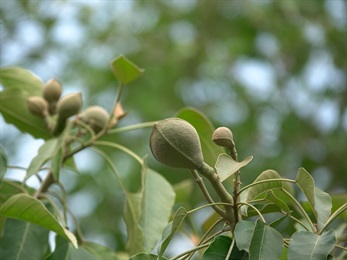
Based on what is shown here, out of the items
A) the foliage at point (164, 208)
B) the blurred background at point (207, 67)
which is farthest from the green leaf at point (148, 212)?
the blurred background at point (207, 67)

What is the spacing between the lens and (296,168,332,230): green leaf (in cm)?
101

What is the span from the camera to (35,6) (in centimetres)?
505

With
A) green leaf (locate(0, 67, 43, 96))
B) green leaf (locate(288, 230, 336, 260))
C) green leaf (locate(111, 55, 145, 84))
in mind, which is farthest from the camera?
green leaf (locate(0, 67, 43, 96))

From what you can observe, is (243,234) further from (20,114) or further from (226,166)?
(20,114)

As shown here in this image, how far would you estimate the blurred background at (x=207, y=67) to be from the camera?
4.31m

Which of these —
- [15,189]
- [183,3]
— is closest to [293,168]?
[183,3]

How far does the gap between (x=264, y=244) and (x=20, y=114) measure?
748 millimetres

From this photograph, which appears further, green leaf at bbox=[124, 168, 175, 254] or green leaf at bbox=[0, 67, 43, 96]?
green leaf at bbox=[0, 67, 43, 96]

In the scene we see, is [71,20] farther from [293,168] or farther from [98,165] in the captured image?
[293,168]


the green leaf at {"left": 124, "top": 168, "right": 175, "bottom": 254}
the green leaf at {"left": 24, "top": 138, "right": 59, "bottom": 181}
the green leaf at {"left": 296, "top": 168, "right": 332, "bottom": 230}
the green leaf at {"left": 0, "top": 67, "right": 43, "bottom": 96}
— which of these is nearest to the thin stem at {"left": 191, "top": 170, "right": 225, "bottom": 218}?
the green leaf at {"left": 296, "top": 168, "right": 332, "bottom": 230}

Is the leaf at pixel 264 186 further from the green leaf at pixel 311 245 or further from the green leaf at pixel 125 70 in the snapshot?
the green leaf at pixel 125 70

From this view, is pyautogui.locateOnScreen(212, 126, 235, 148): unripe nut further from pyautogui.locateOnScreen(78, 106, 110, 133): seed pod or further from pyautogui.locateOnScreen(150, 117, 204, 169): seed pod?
pyautogui.locateOnScreen(78, 106, 110, 133): seed pod

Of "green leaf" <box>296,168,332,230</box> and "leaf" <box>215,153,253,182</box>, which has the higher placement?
"leaf" <box>215,153,253,182</box>

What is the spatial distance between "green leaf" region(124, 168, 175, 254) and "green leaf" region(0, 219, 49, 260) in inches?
6.1
